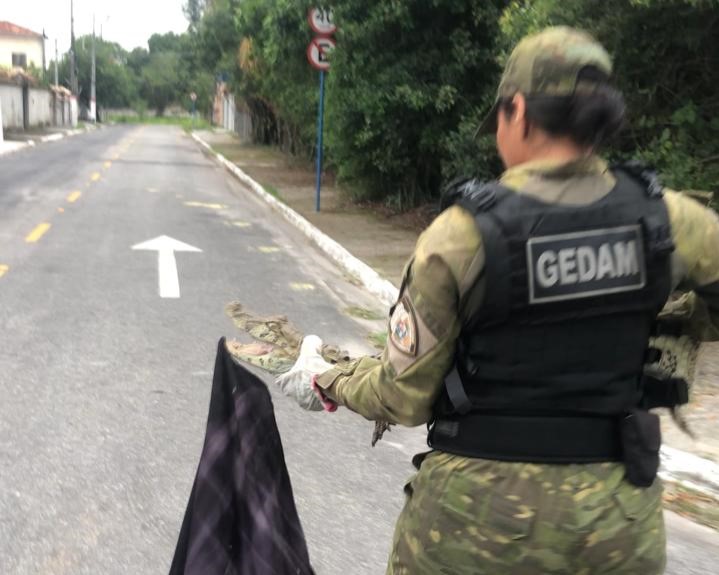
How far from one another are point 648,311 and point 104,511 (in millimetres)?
2913

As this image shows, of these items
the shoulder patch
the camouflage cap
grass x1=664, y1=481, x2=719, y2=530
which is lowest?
grass x1=664, y1=481, x2=719, y2=530

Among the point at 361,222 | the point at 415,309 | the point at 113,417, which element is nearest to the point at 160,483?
the point at 113,417

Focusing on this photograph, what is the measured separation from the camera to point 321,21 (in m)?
12.4

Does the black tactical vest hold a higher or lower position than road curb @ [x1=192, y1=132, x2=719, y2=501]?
higher

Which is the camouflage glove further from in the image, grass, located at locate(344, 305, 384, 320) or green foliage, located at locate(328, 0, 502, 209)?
green foliage, located at locate(328, 0, 502, 209)

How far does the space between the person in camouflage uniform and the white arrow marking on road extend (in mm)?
6621

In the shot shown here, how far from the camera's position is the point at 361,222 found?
13758mm

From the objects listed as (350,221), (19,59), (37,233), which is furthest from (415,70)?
(19,59)

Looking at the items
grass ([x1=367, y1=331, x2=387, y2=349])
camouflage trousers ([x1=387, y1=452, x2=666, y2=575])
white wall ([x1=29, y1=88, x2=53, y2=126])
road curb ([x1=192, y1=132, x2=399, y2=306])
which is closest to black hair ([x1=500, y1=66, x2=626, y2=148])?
camouflage trousers ([x1=387, y1=452, x2=666, y2=575])

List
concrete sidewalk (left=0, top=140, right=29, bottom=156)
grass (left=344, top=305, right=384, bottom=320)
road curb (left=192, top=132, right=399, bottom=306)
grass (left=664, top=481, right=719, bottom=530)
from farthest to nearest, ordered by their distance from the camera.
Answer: concrete sidewalk (left=0, top=140, right=29, bottom=156), road curb (left=192, top=132, right=399, bottom=306), grass (left=344, top=305, right=384, bottom=320), grass (left=664, top=481, right=719, bottom=530)

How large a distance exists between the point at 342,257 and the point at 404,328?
9120 mm

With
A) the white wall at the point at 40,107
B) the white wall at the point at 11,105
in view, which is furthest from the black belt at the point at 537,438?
the white wall at the point at 40,107

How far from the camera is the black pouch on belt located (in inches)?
60.3

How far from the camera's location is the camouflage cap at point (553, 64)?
1.46 metres
